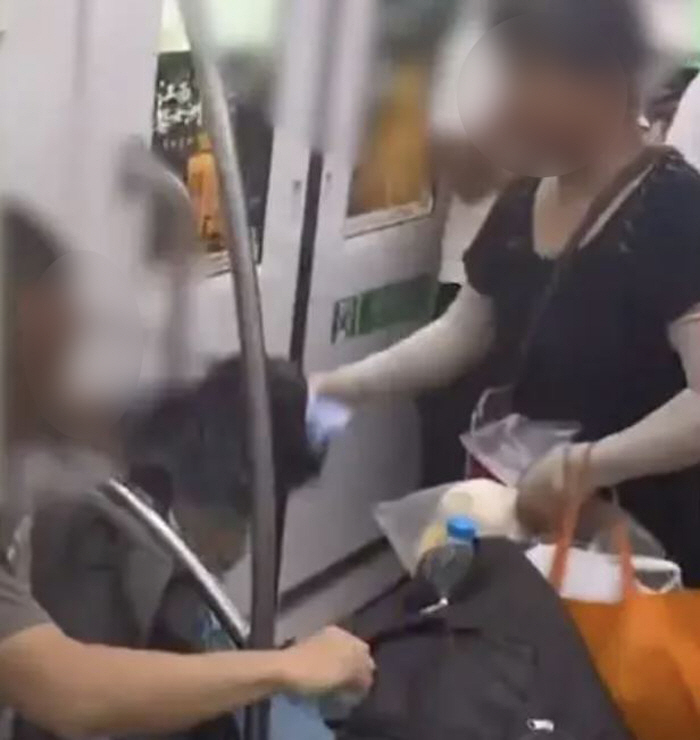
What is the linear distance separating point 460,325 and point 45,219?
405mm

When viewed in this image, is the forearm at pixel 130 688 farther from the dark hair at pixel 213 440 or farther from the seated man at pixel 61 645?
the dark hair at pixel 213 440

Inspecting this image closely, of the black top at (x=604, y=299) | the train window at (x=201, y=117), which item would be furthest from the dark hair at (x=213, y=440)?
the black top at (x=604, y=299)

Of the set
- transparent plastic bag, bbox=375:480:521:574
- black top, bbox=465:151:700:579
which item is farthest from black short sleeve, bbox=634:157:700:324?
transparent plastic bag, bbox=375:480:521:574

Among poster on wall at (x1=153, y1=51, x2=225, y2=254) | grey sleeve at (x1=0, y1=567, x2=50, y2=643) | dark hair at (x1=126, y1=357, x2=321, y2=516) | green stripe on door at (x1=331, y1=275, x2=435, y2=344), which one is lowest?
grey sleeve at (x1=0, y1=567, x2=50, y2=643)

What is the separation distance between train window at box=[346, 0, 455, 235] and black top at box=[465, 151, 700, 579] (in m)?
0.09

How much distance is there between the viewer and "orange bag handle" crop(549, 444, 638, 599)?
1.46 m

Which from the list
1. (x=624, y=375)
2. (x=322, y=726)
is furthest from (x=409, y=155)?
(x=322, y=726)

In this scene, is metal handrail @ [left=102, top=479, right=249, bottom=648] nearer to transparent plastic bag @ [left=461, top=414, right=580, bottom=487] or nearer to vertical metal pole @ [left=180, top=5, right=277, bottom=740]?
vertical metal pole @ [left=180, top=5, right=277, bottom=740]

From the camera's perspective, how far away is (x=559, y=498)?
58.6 inches

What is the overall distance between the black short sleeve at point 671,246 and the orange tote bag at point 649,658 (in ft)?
0.84

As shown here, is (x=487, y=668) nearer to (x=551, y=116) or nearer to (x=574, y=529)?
(x=574, y=529)

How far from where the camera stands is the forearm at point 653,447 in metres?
1.46

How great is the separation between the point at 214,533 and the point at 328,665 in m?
0.18

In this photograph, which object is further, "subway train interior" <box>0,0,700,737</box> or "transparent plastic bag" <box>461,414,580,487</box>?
"transparent plastic bag" <box>461,414,580,487</box>
